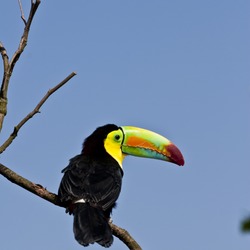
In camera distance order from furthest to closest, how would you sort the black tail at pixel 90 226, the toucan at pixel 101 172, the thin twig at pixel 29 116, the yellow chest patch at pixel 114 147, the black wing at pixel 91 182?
1. the yellow chest patch at pixel 114 147
2. the black wing at pixel 91 182
3. the toucan at pixel 101 172
4. the black tail at pixel 90 226
5. the thin twig at pixel 29 116

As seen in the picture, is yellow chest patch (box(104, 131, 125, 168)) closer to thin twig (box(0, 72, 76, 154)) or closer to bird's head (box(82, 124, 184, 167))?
bird's head (box(82, 124, 184, 167))

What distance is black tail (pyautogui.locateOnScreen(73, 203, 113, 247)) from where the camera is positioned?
17.4 feet

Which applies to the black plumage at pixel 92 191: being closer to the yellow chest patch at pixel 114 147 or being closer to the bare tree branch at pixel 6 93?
the yellow chest patch at pixel 114 147

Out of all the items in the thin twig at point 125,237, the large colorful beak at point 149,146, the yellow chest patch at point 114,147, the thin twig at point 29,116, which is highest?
the large colorful beak at point 149,146

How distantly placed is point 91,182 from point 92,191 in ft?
0.83

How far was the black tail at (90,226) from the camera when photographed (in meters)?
5.30

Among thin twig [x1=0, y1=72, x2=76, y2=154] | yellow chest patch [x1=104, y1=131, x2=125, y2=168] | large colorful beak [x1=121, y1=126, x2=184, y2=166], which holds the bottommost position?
thin twig [x1=0, y1=72, x2=76, y2=154]

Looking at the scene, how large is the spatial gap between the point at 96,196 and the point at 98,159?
48.7 inches

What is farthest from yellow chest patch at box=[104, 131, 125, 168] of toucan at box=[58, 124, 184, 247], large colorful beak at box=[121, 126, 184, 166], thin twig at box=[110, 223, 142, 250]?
thin twig at box=[110, 223, 142, 250]

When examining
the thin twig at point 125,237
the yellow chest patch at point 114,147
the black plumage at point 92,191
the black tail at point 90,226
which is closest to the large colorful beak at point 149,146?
the yellow chest patch at point 114,147

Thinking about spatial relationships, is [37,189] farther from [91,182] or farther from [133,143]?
[133,143]

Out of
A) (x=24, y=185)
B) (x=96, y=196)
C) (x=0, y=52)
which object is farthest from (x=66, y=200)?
(x=0, y=52)

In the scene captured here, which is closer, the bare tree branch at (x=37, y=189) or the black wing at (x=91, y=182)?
the bare tree branch at (x=37, y=189)

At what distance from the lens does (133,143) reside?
8945 millimetres
